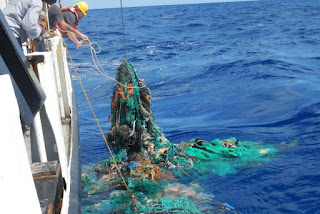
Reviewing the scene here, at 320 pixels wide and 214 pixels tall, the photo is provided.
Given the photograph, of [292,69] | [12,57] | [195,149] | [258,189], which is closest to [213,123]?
[195,149]

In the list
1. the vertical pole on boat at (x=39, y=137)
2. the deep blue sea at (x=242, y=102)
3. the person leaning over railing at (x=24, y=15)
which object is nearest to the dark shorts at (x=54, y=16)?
the person leaning over railing at (x=24, y=15)

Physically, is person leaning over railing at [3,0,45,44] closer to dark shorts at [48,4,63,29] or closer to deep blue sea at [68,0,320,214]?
dark shorts at [48,4,63,29]

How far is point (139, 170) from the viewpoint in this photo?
214 inches

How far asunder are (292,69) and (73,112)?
10555 mm

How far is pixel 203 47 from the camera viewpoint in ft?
75.8

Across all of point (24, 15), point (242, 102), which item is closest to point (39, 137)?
point (24, 15)

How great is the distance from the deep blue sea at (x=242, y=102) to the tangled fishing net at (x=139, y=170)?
1.52ft

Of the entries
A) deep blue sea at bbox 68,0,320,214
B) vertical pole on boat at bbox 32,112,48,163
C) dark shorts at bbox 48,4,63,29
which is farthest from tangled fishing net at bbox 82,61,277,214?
dark shorts at bbox 48,4,63,29

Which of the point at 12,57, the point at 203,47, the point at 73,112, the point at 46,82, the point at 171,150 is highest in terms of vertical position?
the point at 12,57

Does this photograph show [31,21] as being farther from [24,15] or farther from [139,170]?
[139,170]

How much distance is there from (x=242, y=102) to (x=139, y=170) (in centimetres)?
619

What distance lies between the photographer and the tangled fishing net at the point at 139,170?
201 inches

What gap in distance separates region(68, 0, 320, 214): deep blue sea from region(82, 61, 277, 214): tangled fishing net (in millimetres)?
462

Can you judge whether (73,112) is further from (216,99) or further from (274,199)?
(216,99)
